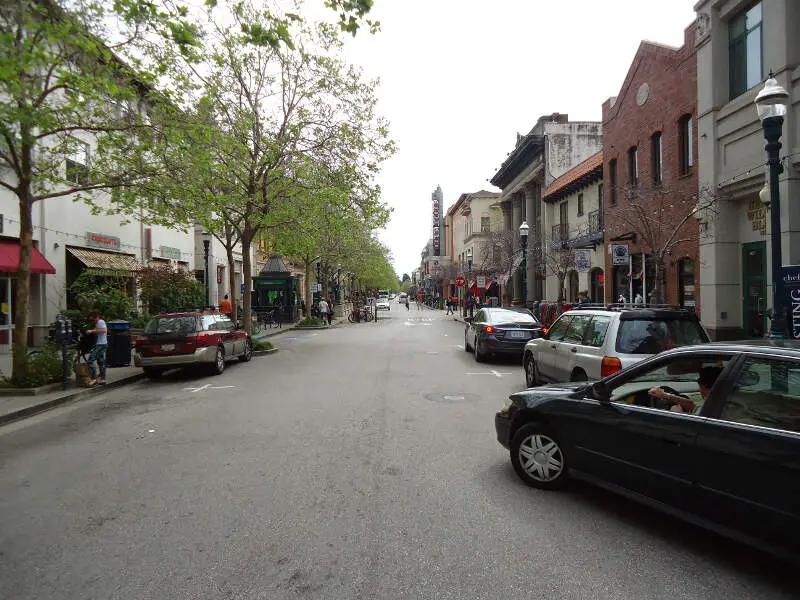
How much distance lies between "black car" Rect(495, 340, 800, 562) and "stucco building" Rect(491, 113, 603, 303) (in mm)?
26544

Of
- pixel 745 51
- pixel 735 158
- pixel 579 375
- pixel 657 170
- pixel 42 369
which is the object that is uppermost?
pixel 745 51

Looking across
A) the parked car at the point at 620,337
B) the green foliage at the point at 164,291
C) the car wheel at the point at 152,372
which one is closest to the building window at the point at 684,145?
the parked car at the point at 620,337

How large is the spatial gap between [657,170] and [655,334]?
13.9 m

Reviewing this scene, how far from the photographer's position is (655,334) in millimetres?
7328

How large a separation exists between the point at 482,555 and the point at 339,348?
16.7 metres

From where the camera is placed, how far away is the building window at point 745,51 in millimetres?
13586

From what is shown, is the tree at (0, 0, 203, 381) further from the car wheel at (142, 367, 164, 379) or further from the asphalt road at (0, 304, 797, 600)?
the asphalt road at (0, 304, 797, 600)

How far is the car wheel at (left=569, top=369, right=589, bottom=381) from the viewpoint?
26.4 ft

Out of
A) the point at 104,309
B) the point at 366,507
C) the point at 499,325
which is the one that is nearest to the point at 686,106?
the point at 499,325

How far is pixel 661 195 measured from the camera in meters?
15.2

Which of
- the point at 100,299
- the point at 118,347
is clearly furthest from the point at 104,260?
the point at 118,347

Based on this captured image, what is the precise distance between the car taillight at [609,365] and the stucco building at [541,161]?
23.8 metres

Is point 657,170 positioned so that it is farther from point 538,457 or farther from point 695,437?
point 695,437

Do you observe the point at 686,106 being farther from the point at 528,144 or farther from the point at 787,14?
the point at 528,144
